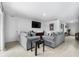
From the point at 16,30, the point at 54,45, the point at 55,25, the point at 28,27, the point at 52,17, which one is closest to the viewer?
the point at 54,45

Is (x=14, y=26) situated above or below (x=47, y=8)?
below

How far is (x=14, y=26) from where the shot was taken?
4.26 m

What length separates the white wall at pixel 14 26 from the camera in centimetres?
396

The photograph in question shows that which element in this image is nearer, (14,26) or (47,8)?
(47,8)

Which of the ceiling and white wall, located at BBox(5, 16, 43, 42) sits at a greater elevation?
the ceiling

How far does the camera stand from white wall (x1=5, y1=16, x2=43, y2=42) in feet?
13.0

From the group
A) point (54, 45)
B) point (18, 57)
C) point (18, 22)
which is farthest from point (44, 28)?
point (18, 22)

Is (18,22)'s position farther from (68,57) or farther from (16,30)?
(68,57)

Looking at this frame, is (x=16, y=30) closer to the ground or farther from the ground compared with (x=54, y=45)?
farther from the ground

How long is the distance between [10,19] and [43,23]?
244 centimetres

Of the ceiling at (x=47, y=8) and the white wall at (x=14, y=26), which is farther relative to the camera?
the white wall at (x=14, y=26)

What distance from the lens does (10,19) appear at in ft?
13.4

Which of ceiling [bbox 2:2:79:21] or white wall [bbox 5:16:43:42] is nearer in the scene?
ceiling [bbox 2:2:79:21]

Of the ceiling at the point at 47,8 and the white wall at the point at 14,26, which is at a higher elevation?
the ceiling at the point at 47,8
